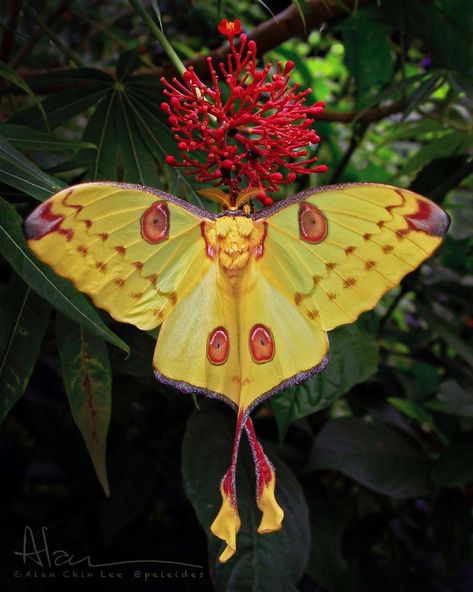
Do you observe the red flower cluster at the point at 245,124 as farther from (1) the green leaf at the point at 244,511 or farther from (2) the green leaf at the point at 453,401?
(2) the green leaf at the point at 453,401

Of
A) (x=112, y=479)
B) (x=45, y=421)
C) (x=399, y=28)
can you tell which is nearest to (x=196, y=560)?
(x=112, y=479)

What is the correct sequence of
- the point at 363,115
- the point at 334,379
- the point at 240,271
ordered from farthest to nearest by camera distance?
the point at 363,115, the point at 334,379, the point at 240,271

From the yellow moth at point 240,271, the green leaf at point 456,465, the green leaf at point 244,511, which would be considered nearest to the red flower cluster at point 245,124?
the yellow moth at point 240,271

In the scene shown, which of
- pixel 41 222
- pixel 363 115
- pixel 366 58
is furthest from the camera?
pixel 366 58

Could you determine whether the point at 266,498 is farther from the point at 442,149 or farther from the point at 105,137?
the point at 442,149

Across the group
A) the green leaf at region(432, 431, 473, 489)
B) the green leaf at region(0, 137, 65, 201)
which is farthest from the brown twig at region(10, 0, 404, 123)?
the green leaf at region(432, 431, 473, 489)

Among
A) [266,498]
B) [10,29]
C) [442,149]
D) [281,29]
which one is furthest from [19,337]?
[442,149]

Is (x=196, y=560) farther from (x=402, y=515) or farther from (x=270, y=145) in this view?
(x=270, y=145)
